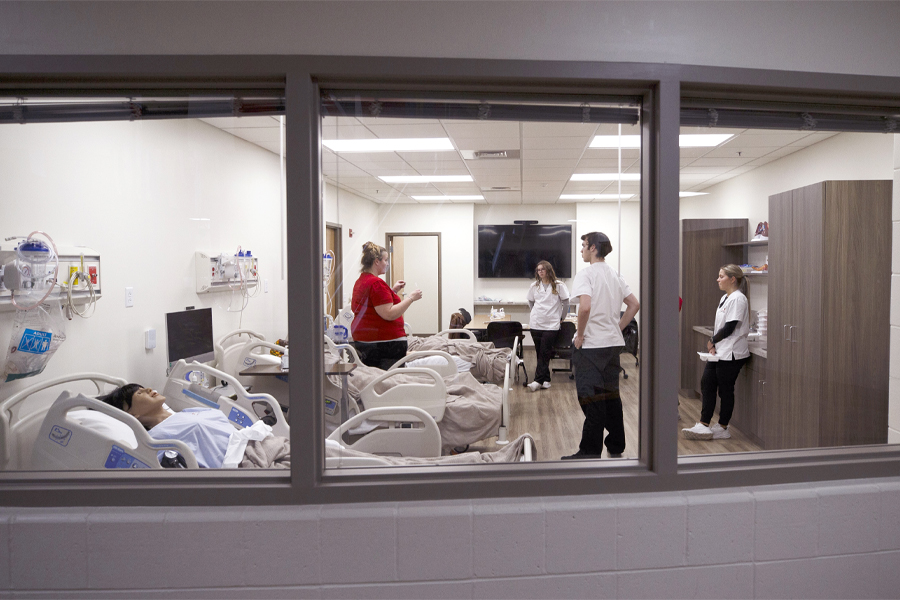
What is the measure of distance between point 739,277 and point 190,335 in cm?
299

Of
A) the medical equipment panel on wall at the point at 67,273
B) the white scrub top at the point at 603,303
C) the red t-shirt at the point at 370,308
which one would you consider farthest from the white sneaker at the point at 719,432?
the medical equipment panel on wall at the point at 67,273

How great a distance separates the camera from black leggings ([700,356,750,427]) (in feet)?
6.61

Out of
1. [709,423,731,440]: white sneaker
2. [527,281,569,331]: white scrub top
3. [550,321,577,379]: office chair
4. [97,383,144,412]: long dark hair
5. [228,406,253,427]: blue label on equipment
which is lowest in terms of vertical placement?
[228,406,253,427]: blue label on equipment

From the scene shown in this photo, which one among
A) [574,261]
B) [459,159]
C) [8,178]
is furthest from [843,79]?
[8,178]

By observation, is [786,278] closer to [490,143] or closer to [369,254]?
[490,143]

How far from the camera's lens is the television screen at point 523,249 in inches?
88.1

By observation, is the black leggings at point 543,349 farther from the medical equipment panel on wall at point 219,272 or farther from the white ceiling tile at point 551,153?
the medical equipment panel on wall at point 219,272

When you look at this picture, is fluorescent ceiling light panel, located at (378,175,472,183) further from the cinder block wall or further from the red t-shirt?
the cinder block wall

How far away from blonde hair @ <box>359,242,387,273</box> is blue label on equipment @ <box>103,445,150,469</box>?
1.03m

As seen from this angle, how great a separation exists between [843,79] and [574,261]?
1054 millimetres

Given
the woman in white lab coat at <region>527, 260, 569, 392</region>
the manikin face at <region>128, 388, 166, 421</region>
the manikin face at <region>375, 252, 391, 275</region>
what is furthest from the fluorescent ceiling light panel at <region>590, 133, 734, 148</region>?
the manikin face at <region>128, 388, 166, 421</region>

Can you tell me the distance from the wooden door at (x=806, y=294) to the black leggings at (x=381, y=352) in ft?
5.86

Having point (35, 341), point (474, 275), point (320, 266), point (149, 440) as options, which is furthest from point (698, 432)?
point (35, 341)

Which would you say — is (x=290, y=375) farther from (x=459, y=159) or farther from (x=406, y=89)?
→ (x=459, y=159)
